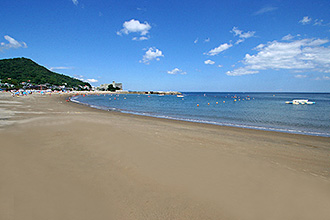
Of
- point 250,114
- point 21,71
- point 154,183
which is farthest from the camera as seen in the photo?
point 21,71

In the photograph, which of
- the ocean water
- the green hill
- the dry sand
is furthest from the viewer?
the green hill

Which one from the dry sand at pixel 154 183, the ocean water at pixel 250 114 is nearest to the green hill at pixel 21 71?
the ocean water at pixel 250 114

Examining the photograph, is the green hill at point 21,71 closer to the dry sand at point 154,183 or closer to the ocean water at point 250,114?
the ocean water at point 250,114

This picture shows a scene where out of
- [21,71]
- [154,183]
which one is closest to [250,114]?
[154,183]

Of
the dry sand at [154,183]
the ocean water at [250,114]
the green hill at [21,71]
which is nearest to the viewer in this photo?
the dry sand at [154,183]

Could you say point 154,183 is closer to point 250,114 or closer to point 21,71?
point 250,114

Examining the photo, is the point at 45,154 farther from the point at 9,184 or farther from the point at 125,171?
the point at 125,171

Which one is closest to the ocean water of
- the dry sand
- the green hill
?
the dry sand

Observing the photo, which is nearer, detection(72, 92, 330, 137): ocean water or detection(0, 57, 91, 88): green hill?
detection(72, 92, 330, 137): ocean water

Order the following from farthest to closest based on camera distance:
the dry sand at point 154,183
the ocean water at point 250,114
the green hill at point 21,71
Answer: the green hill at point 21,71 → the ocean water at point 250,114 → the dry sand at point 154,183

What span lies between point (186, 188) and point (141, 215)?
1.22 m

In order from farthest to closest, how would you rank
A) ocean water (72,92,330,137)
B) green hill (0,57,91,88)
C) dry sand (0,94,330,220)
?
green hill (0,57,91,88)
ocean water (72,92,330,137)
dry sand (0,94,330,220)

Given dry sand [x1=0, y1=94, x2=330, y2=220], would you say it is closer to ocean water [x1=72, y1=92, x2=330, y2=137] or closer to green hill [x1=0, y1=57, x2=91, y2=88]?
ocean water [x1=72, y1=92, x2=330, y2=137]

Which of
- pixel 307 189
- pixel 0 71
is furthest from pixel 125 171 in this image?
pixel 0 71
